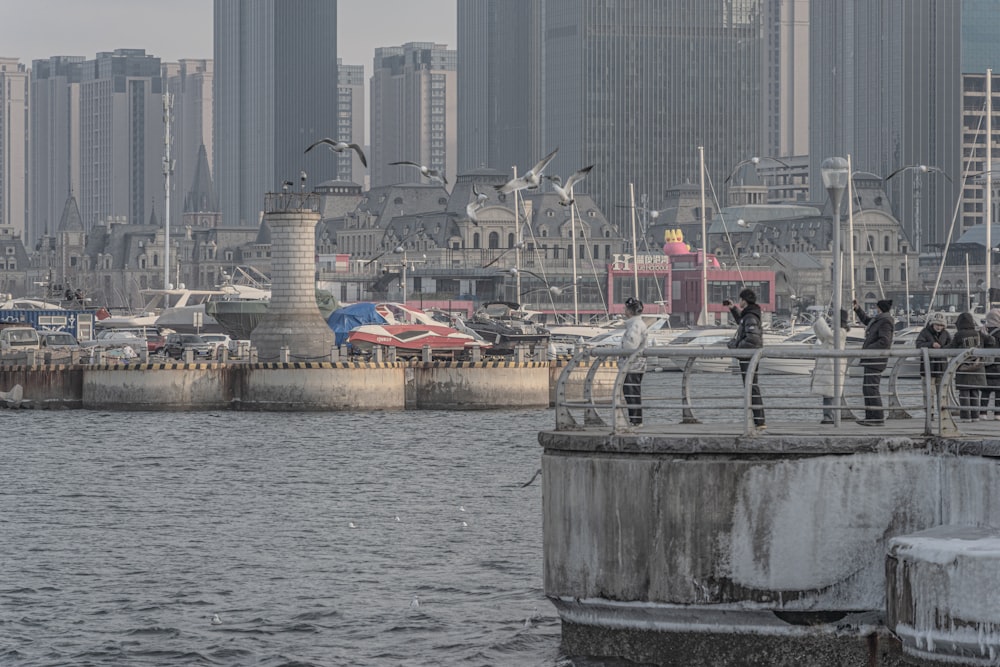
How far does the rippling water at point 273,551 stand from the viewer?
2667cm

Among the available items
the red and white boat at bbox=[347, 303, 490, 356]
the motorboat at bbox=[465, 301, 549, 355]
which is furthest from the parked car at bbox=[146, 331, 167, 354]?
the motorboat at bbox=[465, 301, 549, 355]

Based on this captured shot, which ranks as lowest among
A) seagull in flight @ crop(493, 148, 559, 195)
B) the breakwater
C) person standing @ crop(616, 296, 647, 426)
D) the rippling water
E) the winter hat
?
the rippling water

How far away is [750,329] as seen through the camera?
87.2ft

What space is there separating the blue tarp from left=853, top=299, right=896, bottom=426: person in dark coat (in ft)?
228

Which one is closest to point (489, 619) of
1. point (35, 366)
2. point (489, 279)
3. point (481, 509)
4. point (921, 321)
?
point (481, 509)

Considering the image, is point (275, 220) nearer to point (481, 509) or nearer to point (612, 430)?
point (481, 509)

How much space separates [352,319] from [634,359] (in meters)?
74.7

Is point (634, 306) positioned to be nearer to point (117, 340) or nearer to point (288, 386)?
point (288, 386)

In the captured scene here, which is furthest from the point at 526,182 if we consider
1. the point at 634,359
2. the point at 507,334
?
the point at 634,359

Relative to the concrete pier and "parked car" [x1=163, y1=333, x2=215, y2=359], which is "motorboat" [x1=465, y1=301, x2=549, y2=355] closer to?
"parked car" [x1=163, y1=333, x2=215, y2=359]

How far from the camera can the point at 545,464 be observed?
23047 millimetres

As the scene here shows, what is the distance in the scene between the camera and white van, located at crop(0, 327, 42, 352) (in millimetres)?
90000

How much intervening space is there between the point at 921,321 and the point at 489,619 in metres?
120

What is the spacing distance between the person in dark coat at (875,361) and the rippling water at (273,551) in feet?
16.2
